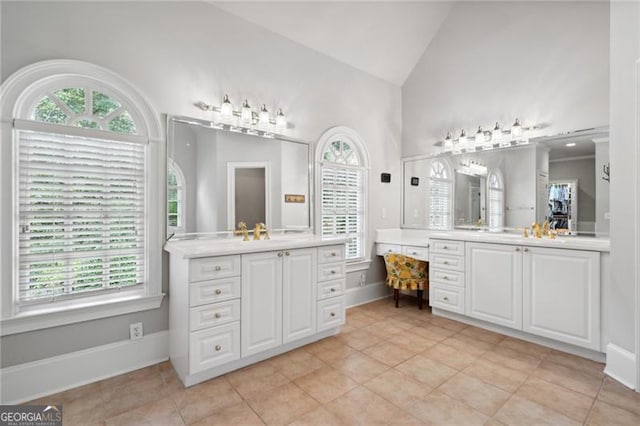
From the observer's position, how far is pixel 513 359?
8.11ft

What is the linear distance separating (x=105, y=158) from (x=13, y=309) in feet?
3.72

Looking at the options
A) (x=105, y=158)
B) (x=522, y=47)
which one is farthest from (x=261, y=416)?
(x=522, y=47)

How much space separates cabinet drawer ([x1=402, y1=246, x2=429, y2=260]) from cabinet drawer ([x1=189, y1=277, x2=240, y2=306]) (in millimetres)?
2259

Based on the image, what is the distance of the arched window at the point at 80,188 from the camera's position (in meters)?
1.98

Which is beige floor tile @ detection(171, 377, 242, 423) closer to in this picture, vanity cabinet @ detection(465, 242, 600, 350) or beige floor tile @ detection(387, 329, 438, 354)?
beige floor tile @ detection(387, 329, 438, 354)

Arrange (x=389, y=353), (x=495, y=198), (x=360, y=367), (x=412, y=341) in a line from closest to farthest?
(x=360, y=367)
(x=389, y=353)
(x=412, y=341)
(x=495, y=198)

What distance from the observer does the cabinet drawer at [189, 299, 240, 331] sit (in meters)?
2.09

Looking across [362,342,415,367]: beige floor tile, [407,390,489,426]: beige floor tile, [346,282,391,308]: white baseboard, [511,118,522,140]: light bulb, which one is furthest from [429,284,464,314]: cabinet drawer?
[511,118,522,140]: light bulb

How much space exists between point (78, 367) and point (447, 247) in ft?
11.1

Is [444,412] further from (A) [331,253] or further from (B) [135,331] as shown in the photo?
(B) [135,331]

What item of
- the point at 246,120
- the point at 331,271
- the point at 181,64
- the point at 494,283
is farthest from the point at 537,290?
the point at 181,64

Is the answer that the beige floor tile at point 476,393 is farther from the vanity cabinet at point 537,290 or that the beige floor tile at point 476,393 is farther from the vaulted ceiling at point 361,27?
the vaulted ceiling at point 361,27

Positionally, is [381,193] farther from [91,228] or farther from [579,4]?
A: [91,228]

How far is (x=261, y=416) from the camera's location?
1.80 metres
